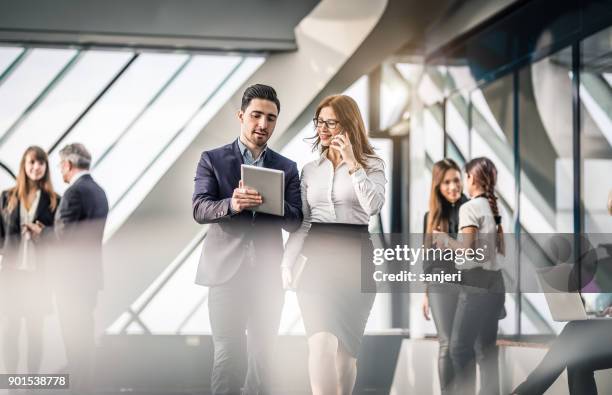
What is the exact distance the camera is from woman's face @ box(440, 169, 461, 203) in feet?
17.5

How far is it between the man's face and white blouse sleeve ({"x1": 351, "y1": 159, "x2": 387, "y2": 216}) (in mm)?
466

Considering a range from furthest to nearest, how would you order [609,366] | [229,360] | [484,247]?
[484,247]
[609,366]
[229,360]

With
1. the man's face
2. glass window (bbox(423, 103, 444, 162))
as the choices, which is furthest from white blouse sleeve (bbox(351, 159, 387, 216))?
glass window (bbox(423, 103, 444, 162))

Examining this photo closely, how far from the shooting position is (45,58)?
313 inches

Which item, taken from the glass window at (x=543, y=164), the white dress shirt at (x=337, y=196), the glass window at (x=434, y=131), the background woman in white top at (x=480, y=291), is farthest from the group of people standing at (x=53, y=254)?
the glass window at (x=434, y=131)

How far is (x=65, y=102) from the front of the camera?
8.23 metres

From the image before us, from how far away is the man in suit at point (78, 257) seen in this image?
5317mm

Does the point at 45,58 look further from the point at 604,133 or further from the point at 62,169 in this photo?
the point at 604,133

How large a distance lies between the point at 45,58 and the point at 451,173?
15.6 feet

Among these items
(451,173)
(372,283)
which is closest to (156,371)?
(451,173)

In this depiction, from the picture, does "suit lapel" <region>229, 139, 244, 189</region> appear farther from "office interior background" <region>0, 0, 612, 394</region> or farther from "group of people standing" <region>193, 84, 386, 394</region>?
"office interior background" <region>0, 0, 612, 394</region>

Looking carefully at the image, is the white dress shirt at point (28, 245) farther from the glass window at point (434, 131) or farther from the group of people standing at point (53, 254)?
the glass window at point (434, 131)

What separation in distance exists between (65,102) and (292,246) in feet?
17.7

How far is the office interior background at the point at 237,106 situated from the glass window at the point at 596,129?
86 mm
